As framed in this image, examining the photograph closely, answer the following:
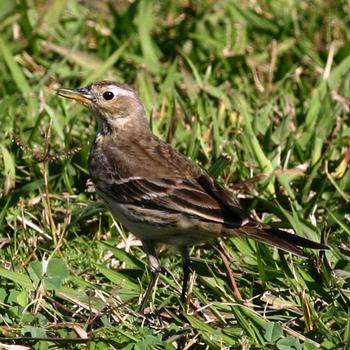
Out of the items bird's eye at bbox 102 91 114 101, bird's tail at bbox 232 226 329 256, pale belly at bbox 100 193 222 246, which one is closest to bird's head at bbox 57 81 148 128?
bird's eye at bbox 102 91 114 101

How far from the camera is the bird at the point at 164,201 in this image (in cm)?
561

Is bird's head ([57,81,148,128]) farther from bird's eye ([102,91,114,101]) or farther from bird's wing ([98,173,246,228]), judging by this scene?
bird's wing ([98,173,246,228])

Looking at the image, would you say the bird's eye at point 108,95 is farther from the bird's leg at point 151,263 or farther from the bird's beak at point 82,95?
the bird's leg at point 151,263

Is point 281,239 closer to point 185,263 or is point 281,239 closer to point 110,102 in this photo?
point 185,263

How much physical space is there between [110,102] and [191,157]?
0.79 m

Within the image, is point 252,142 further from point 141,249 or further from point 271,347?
point 271,347

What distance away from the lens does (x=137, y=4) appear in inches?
360

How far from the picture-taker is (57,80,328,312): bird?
18.4 ft

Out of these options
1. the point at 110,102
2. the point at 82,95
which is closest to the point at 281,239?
the point at 110,102

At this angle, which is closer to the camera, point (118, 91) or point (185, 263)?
point (185, 263)

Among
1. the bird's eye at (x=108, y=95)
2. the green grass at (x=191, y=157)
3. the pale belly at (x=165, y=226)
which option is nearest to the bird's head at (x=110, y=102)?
the bird's eye at (x=108, y=95)

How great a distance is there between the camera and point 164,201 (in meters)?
5.75

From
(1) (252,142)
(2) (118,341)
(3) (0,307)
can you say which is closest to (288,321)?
(2) (118,341)

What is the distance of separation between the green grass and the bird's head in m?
0.30
